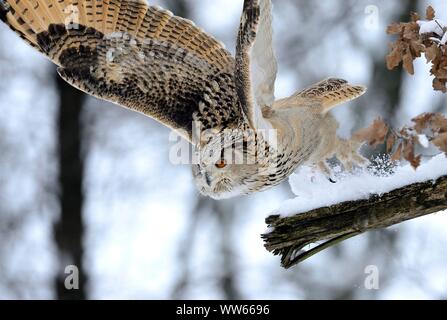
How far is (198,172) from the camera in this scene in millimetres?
6461

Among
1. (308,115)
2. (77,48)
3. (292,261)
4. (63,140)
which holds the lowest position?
(292,261)

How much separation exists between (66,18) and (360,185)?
2.22m

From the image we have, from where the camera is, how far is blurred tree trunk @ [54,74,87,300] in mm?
10711

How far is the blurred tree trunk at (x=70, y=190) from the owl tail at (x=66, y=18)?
12.9 ft

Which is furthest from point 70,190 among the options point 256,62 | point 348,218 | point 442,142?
point 442,142

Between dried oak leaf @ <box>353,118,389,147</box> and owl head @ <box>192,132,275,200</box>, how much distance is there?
142 centimetres

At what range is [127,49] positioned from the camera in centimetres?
702

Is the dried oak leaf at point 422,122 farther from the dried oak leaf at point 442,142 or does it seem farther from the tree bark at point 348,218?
the tree bark at point 348,218

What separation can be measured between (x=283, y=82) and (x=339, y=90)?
477cm

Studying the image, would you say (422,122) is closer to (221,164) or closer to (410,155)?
(410,155)

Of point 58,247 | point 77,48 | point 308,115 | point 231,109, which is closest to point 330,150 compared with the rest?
point 308,115

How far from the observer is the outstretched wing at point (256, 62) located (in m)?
5.74

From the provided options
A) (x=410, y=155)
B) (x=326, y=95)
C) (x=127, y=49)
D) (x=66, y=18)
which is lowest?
(x=410, y=155)

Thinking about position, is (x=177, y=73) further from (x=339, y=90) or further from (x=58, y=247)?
(x=58, y=247)
